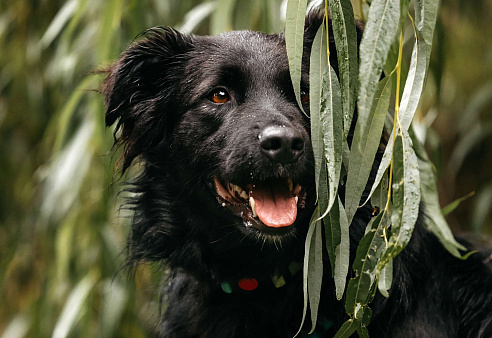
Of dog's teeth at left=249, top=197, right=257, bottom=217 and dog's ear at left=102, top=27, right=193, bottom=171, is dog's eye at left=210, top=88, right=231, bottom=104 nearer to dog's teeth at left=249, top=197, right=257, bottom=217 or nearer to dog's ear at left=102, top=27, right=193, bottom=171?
dog's ear at left=102, top=27, right=193, bottom=171

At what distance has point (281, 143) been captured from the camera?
7.19ft

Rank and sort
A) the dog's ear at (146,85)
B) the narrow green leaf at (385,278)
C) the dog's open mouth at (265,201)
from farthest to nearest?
the dog's ear at (146,85)
the dog's open mouth at (265,201)
the narrow green leaf at (385,278)

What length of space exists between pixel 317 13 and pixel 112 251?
188cm

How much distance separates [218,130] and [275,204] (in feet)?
1.23

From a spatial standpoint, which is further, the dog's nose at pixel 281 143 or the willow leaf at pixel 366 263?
the dog's nose at pixel 281 143

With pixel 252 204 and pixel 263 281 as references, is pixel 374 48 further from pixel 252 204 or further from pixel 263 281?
pixel 263 281

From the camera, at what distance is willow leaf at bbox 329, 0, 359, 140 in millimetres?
1829

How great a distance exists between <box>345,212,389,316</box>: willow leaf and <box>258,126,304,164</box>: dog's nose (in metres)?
0.47

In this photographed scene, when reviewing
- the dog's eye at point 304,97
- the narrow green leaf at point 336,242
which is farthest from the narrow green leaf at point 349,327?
the dog's eye at point 304,97

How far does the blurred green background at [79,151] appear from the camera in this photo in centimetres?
346

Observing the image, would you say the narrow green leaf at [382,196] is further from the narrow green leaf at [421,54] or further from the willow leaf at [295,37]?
the willow leaf at [295,37]

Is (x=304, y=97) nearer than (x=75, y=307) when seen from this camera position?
Yes

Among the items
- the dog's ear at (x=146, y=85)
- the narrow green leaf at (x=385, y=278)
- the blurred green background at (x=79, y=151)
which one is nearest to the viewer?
the narrow green leaf at (x=385, y=278)

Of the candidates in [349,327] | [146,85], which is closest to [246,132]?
[146,85]
